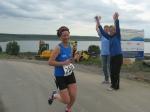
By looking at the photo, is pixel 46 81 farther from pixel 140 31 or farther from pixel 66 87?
pixel 140 31

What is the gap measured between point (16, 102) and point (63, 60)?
277 cm

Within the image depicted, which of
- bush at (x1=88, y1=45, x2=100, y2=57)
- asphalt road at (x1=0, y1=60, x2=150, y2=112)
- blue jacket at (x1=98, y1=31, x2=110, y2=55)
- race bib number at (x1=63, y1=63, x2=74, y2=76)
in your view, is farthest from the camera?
bush at (x1=88, y1=45, x2=100, y2=57)

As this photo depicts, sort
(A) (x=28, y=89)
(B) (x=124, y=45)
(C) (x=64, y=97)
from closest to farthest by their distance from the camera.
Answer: (C) (x=64, y=97) < (A) (x=28, y=89) < (B) (x=124, y=45)

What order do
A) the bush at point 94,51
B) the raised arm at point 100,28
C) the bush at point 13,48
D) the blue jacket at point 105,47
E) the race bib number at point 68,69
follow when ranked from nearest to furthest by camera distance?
the race bib number at point 68,69 → the raised arm at point 100,28 → the blue jacket at point 105,47 → the bush at point 94,51 → the bush at point 13,48

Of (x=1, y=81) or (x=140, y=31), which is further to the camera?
(x=140, y=31)

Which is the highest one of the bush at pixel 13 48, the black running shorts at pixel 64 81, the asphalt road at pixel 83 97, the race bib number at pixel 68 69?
the race bib number at pixel 68 69

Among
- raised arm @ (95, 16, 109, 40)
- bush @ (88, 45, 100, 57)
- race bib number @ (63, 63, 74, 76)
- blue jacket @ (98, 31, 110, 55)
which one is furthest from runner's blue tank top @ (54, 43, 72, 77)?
bush @ (88, 45, 100, 57)

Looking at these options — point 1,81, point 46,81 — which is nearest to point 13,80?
point 1,81

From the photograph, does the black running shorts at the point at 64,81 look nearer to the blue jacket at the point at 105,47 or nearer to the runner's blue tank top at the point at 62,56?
the runner's blue tank top at the point at 62,56

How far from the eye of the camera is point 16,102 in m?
11.5

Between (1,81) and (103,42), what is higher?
(103,42)

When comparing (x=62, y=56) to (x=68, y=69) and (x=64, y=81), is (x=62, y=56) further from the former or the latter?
(x=64, y=81)

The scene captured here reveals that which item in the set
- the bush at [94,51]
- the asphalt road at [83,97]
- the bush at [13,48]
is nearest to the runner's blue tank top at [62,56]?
the asphalt road at [83,97]

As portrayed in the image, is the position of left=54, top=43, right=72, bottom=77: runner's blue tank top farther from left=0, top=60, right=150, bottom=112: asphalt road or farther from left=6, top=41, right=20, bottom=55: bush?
left=6, top=41, right=20, bottom=55: bush
